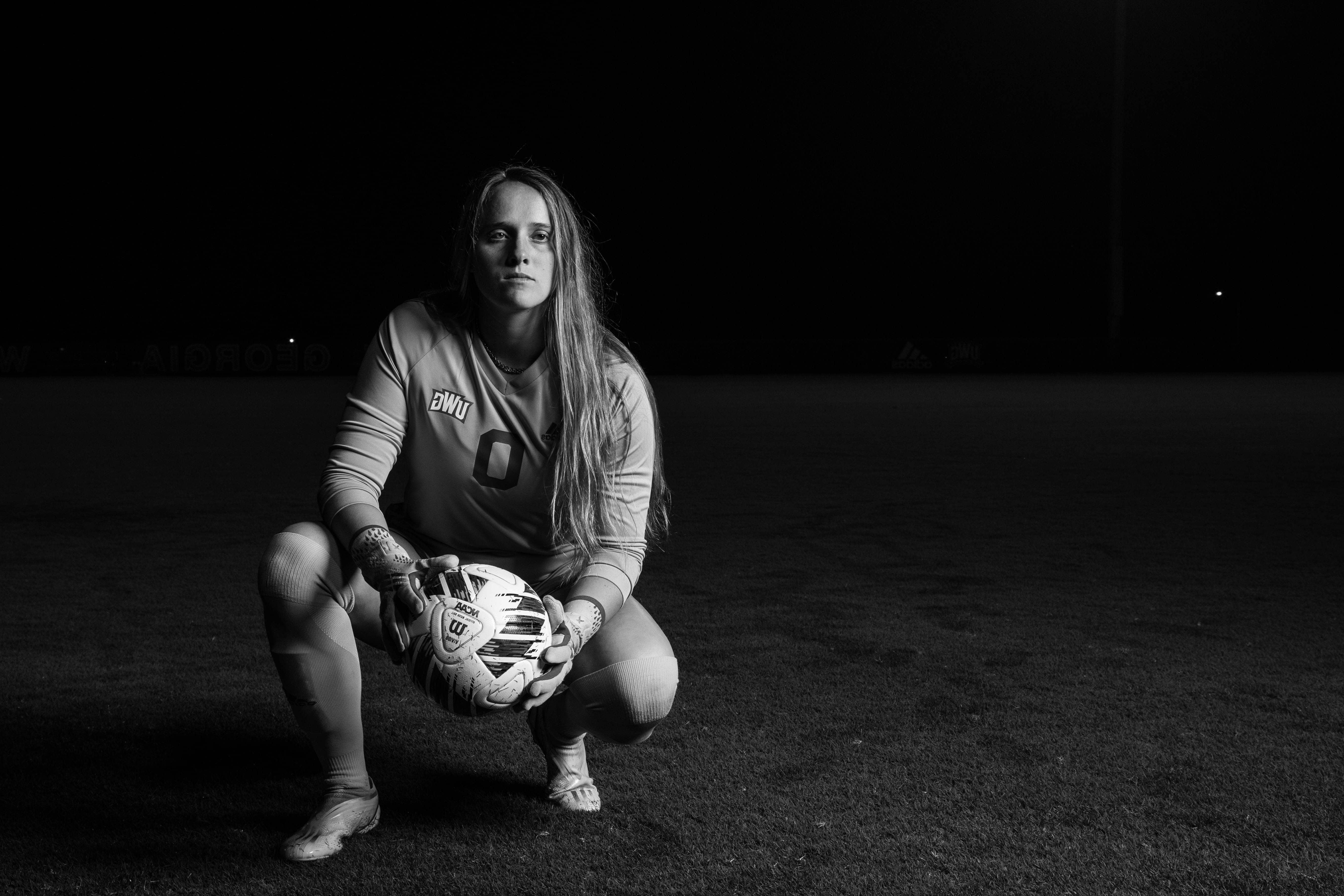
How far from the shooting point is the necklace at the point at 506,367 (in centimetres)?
290

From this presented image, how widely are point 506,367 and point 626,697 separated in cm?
82

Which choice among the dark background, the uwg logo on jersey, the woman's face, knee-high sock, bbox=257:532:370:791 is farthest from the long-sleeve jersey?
the dark background

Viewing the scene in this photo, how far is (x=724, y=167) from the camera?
4684cm

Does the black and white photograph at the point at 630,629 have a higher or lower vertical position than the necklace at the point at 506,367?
lower

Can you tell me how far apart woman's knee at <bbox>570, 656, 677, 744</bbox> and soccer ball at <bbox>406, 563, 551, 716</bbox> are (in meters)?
0.24

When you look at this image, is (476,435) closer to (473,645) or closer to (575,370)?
(575,370)

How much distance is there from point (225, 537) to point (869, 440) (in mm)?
7581

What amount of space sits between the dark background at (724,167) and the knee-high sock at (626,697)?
39.3m

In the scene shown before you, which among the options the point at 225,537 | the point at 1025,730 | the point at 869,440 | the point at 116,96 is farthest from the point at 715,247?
the point at 1025,730

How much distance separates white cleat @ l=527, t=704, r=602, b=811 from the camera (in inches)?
112

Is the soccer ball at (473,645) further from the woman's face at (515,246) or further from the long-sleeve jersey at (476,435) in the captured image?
the woman's face at (515,246)

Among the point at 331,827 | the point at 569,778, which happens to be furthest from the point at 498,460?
the point at 331,827

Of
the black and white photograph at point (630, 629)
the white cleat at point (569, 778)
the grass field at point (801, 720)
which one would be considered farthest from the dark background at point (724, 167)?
the white cleat at point (569, 778)

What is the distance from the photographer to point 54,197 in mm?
43844
